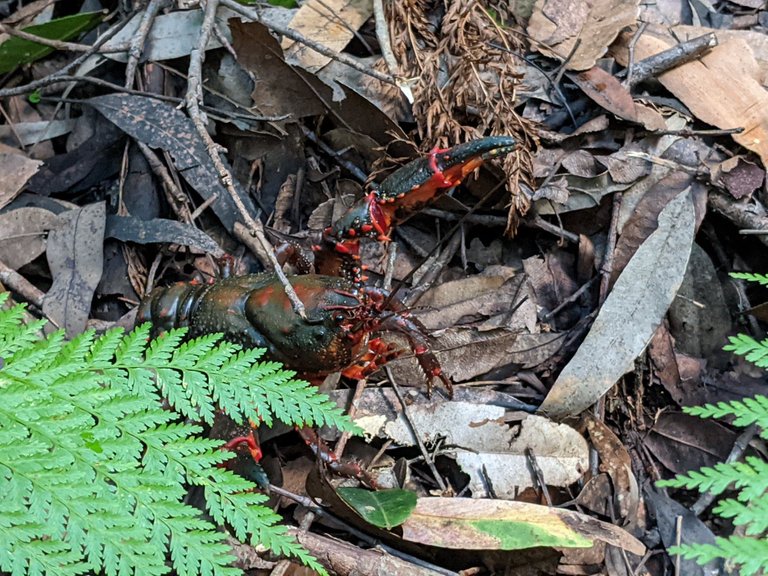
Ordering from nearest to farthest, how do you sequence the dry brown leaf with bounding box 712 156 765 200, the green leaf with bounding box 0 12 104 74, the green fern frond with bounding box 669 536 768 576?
the green fern frond with bounding box 669 536 768 576
the dry brown leaf with bounding box 712 156 765 200
the green leaf with bounding box 0 12 104 74

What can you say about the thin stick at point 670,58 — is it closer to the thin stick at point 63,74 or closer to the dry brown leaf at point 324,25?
the dry brown leaf at point 324,25

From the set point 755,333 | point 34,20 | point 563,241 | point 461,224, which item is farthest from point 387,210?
point 34,20

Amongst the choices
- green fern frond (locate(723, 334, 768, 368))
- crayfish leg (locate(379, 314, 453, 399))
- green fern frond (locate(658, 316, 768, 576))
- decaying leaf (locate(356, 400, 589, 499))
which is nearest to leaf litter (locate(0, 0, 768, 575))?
decaying leaf (locate(356, 400, 589, 499))

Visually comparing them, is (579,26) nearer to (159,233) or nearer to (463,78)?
(463,78)

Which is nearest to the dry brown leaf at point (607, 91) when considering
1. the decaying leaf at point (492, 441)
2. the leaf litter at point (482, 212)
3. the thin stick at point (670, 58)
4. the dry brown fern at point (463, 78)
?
the leaf litter at point (482, 212)

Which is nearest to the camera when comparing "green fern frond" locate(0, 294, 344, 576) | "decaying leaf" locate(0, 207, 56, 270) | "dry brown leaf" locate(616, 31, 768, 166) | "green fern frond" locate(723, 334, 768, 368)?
"green fern frond" locate(0, 294, 344, 576)

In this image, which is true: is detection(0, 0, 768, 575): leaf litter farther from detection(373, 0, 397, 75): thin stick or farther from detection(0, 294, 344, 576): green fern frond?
detection(0, 294, 344, 576): green fern frond
